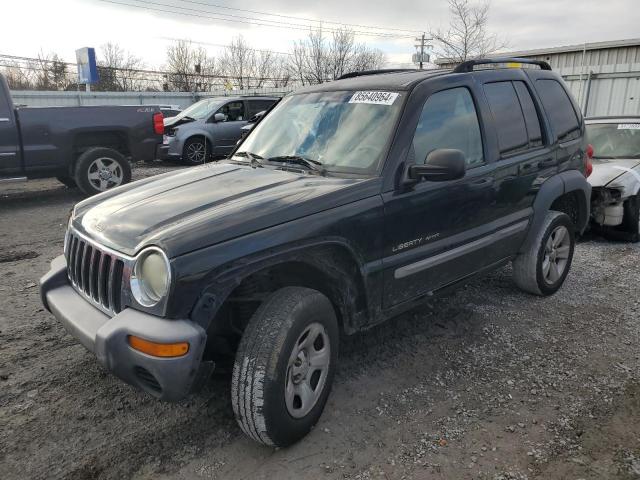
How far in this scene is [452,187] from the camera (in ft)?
10.7

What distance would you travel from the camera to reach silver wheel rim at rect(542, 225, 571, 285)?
4.43 metres

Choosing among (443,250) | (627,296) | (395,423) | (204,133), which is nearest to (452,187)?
(443,250)

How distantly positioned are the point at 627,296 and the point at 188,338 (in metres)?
4.23

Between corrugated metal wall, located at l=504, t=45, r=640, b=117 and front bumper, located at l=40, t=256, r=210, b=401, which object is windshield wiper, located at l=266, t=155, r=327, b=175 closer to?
front bumper, located at l=40, t=256, r=210, b=401

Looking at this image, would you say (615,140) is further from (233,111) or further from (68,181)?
(233,111)

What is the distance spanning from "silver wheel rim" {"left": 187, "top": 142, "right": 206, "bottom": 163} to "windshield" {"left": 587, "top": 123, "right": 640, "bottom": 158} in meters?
8.76

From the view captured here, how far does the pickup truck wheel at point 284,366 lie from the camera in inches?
90.7

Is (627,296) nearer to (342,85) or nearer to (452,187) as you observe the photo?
(452,187)

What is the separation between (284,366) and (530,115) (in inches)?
119

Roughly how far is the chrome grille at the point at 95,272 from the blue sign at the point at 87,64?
1112 inches

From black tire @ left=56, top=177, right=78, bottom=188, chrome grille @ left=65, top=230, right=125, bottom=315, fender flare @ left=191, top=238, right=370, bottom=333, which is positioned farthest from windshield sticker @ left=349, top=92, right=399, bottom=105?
black tire @ left=56, top=177, right=78, bottom=188

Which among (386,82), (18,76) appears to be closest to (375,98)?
(386,82)

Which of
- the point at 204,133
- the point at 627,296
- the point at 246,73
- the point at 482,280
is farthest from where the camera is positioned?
the point at 246,73

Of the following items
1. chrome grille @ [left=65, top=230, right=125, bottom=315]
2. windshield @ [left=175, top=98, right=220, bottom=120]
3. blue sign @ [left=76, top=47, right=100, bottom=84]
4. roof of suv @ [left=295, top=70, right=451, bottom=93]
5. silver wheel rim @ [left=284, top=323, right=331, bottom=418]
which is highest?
blue sign @ [left=76, top=47, right=100, bottom=84]
